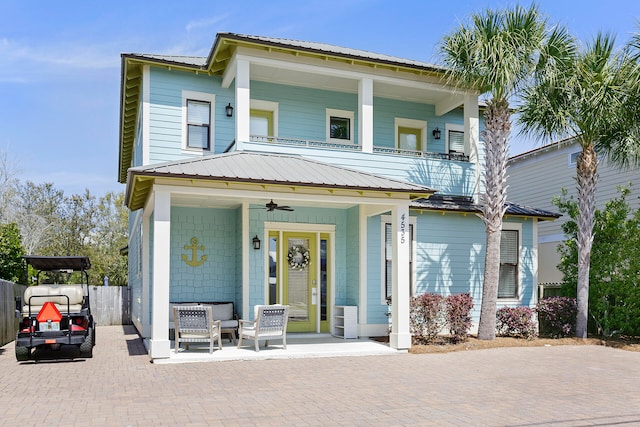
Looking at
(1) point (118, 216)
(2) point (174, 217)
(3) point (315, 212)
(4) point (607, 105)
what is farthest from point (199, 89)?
(1) point (118, 216)

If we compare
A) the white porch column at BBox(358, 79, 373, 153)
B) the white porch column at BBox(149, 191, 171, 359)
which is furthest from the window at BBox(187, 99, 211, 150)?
the white porch column at BBox(149, 191, 171, 359)

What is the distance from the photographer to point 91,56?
74.4 ft

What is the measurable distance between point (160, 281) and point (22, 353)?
2.92 metres

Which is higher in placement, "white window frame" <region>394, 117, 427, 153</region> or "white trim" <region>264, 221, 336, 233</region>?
"white window frame" <region>394, 117, 427, 153</region>

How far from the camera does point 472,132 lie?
15.6 meters

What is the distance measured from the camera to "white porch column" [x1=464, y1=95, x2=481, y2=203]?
1555 cm

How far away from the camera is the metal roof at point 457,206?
47.4 ft

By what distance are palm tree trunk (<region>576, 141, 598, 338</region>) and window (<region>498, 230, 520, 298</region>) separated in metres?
1.67

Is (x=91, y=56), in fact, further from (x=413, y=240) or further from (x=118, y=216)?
(x=118, y=216)

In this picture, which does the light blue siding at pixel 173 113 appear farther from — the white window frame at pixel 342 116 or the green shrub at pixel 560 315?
the green shrub at pixel 560 315

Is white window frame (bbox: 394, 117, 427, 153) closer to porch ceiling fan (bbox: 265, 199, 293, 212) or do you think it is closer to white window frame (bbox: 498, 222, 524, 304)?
white window frame (bbox: 498, 222, 524, 304)

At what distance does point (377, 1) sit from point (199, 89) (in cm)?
538

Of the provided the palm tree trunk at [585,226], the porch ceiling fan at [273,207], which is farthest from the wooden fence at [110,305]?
the palm tree trunk at [585,226]

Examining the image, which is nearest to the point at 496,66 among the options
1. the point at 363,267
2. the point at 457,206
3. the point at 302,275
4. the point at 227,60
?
the point at 457,206
